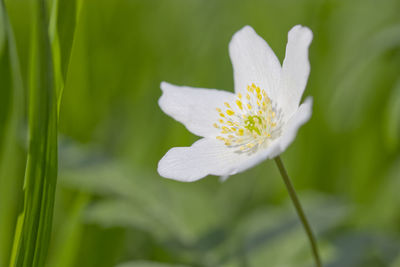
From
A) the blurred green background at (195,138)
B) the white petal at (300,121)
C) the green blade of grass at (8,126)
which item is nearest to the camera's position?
the white petal at (300,121)

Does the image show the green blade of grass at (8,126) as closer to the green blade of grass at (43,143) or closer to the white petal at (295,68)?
the green blade of grass at (43,143)

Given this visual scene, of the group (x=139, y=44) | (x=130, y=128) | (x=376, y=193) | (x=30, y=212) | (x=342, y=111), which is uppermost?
(x=139, y=44)

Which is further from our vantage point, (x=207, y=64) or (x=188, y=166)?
(x=207, y=64)

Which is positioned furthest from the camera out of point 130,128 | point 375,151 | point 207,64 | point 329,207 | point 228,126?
point 207,64

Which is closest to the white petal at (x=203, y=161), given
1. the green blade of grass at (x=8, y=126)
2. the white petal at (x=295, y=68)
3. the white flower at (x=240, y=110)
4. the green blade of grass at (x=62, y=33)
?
the white flower at (x=240, y=110)

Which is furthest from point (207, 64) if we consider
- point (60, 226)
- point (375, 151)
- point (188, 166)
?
point (188, 166)

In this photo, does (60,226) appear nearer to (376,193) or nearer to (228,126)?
(228,126)

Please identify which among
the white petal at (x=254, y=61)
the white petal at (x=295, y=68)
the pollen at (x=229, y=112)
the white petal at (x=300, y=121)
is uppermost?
the white petal at (x=254, y=61)
